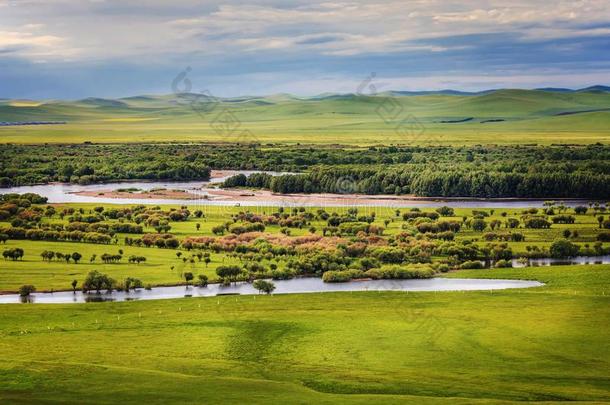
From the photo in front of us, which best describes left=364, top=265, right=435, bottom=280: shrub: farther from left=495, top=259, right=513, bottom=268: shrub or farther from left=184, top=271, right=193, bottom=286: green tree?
left=184, top=271, right=193, bottom=286: green tree

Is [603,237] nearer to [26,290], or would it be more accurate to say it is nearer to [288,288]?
[288,288]

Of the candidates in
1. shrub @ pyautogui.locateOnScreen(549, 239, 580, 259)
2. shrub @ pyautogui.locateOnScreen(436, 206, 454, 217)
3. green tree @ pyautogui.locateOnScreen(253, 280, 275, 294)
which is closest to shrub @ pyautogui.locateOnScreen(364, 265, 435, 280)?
green tree @ pyautogui.locateOnScreen(253, 280, 275, 294)

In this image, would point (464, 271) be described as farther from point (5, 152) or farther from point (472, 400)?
point (5, 152)

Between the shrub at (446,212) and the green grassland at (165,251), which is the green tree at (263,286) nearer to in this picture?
the green grassland at (165,251)

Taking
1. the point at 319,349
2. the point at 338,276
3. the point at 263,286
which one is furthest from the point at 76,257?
the point at 319,349

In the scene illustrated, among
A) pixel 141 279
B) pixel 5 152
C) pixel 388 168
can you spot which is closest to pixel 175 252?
pixel 141 279

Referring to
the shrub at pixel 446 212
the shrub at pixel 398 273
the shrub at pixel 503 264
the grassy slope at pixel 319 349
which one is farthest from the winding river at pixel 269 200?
the grassy slope at pixel 319 349
